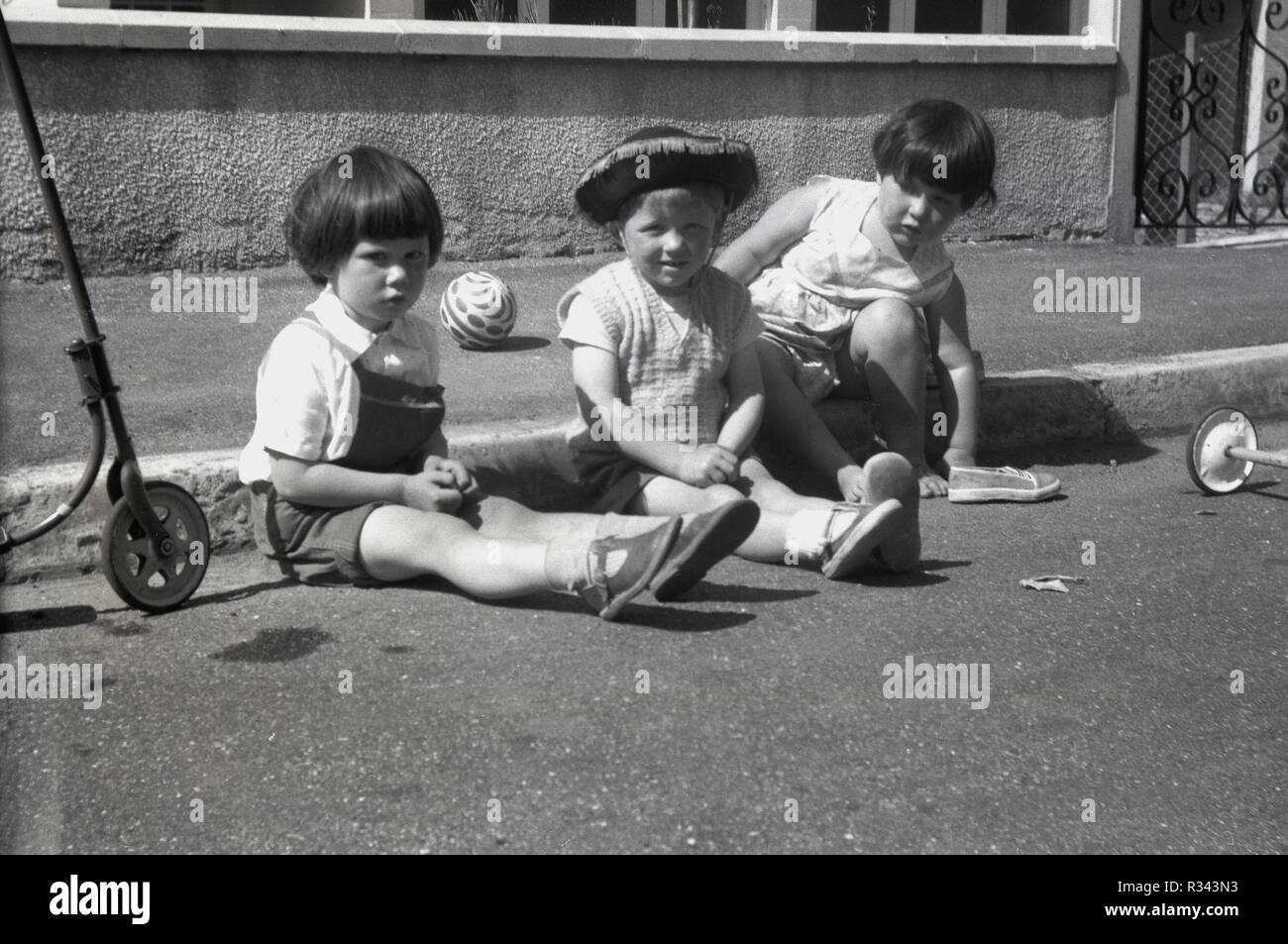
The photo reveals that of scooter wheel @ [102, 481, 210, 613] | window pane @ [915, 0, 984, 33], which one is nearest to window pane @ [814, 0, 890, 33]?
window pane @ [915, 0, 984, 33]

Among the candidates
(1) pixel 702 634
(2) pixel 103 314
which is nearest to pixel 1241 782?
(1) pixel 702 634

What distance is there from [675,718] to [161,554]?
4.09 feet

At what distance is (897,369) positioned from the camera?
14.1 ft

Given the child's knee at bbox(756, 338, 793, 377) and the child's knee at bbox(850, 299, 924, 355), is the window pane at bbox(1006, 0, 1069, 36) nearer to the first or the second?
the child's knee at bbox(850, 299, 924, 355)

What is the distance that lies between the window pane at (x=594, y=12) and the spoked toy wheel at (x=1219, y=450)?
5372 mm

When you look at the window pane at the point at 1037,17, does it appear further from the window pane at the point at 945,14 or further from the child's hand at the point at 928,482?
the child's hand at the point at 928,482

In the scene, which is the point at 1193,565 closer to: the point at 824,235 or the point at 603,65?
the point at 824,235

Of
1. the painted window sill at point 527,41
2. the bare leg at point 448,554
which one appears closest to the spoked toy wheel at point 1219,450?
the bare leg at point 448,554

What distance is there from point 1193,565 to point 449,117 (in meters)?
5.00

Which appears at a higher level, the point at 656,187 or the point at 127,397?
the point at 656,187

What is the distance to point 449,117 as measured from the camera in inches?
301

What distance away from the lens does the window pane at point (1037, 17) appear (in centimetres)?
983

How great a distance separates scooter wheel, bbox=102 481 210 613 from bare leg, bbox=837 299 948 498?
6.37ft

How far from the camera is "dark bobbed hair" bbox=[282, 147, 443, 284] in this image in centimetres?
338
